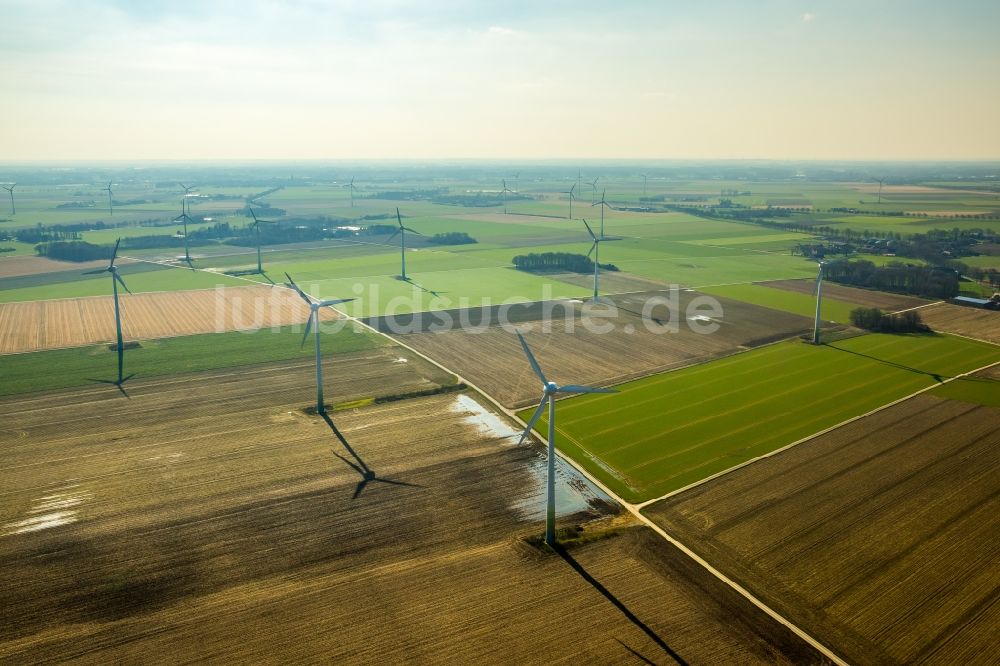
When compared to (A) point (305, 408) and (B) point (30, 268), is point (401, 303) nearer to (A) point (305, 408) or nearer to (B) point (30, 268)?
(A) point (305, 408)

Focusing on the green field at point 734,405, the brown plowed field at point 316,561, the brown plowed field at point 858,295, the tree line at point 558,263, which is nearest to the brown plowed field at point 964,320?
the brown plowed field at point 858,295

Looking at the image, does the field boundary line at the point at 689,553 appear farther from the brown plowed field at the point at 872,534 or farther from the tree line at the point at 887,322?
the tree line at the point at 887,322

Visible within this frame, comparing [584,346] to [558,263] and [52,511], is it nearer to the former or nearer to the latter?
[52,511]

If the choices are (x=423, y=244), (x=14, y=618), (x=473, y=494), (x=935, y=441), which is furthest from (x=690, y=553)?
(x=423, y=244)

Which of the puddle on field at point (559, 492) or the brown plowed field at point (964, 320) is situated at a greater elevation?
the brown plowed field at point (964, 320)

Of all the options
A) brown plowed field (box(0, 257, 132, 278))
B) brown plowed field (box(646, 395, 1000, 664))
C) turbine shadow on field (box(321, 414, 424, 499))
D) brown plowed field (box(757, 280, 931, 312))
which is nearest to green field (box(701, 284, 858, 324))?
brown plowed field (box(757, 280, 931, 312))

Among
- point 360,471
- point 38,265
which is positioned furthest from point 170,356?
point 38,265
